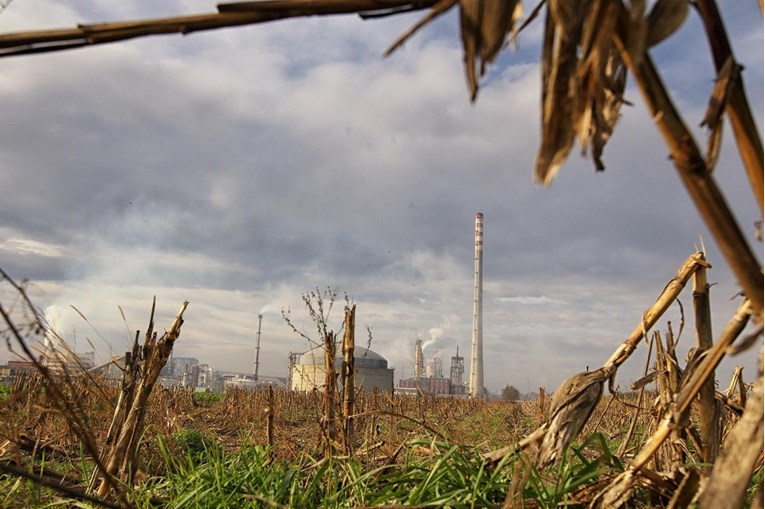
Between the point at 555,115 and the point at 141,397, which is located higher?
the point at 555,115

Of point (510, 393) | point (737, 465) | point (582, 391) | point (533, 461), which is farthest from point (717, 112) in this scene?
point (510, 393)

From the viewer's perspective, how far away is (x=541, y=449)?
69.9 inches

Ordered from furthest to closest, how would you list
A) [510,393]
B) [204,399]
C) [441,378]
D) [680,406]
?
[441,378], [510,393], [204,399], [680,406]

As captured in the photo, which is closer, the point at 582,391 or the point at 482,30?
the point at 482,30

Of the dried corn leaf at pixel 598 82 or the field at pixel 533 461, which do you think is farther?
the field at pixel 533 461

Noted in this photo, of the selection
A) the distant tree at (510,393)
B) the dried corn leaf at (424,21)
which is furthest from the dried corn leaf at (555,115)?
the distant tree at (510,393)

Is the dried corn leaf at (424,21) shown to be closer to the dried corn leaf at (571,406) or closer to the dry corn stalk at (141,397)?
the dried corn leaf at (571,406)

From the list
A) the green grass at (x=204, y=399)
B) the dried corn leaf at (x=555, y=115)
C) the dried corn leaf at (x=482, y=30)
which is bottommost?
the green grass at (x=204, y=399)

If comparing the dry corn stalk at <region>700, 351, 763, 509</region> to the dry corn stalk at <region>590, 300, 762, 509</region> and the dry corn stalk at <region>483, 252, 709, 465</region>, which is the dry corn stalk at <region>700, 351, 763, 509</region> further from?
the dry corn stalk at <region>483, 252, 709, 465</region>

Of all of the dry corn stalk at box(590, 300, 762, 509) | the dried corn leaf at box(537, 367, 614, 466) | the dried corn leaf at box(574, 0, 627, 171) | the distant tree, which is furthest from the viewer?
the distant tree

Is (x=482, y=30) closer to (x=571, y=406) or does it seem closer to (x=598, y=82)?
(x=598, y=82)

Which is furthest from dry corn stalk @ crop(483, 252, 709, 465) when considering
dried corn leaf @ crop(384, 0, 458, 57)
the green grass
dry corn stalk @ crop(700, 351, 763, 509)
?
the green grass

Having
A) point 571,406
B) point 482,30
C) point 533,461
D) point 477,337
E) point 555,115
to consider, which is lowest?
point 533,461

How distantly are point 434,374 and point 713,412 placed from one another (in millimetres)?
112577
